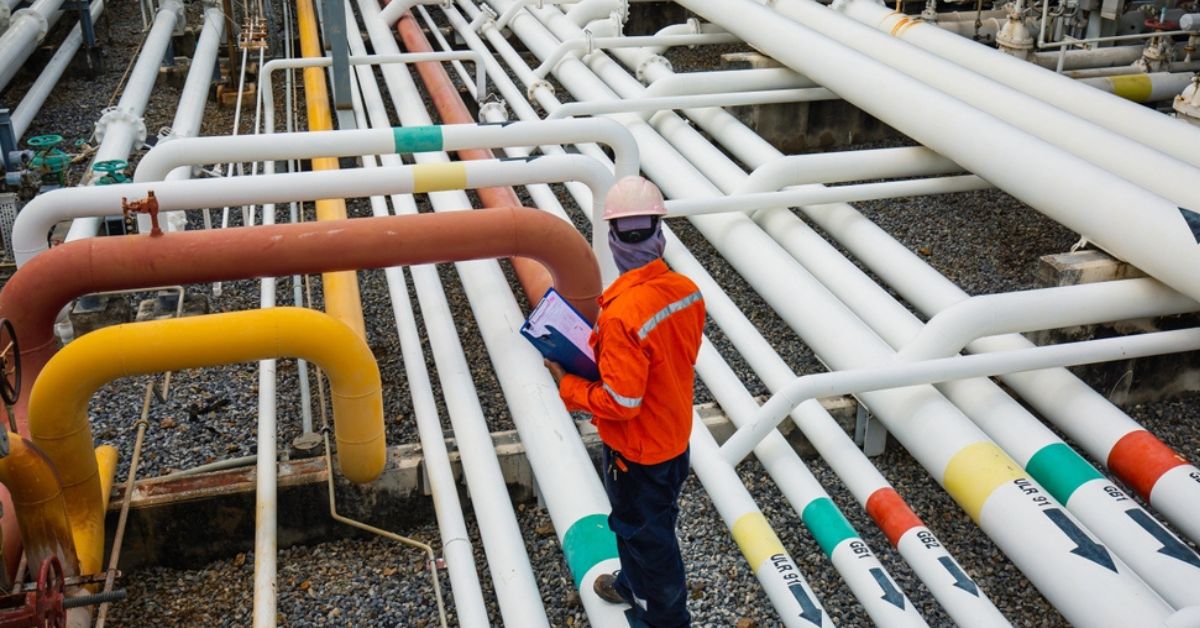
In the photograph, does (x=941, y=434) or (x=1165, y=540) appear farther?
(x=941, y=434)

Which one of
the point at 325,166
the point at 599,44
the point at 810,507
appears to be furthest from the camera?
the point at 599,44

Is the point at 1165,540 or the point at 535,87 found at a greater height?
the point at 535,87

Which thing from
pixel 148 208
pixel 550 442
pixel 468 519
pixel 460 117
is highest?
pixel 148 208

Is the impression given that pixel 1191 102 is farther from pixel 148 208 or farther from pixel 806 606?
pixel 148 208

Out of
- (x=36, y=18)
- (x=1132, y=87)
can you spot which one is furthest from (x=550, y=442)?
(x=36, y=18)

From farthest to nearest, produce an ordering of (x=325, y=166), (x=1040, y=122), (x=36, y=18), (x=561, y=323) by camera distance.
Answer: (x=36, y=18)
(x=325, y=166)
(x=1040, y=122)
(x=561, y=323)

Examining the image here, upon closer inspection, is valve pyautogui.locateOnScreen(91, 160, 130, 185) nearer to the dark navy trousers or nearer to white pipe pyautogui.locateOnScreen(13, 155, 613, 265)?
white pipe pyautogui.locateOnScreen(13, 155, 613, 265)

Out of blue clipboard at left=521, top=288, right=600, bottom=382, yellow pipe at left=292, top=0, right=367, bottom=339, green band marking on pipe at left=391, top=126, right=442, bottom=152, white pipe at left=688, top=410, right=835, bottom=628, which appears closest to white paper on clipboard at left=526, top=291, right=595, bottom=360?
blue clipboard at left=521, top=288, right=600, bottom=382

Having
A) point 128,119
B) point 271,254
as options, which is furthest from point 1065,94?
point 128,119

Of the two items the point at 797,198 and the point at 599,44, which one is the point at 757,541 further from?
the point at 599,44

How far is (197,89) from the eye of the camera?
26.9ft

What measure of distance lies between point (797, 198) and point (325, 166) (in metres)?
2.74

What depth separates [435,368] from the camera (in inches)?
197

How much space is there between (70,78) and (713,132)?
260 inches
